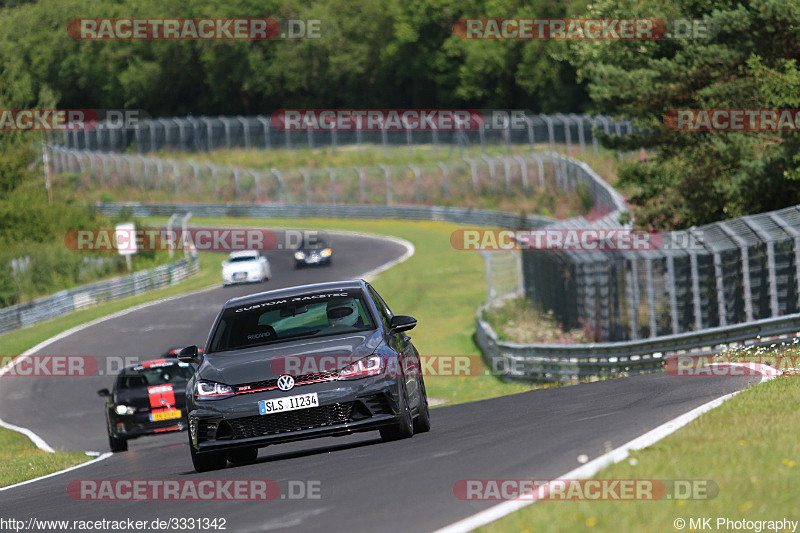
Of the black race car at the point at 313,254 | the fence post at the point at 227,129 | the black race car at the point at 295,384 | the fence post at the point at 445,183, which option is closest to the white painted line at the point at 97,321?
the black race car at the point at 313,254

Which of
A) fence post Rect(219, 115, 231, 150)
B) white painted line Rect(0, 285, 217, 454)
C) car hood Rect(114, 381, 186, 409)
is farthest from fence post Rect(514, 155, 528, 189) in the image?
car hood Rect(114, 381, 186, 409)

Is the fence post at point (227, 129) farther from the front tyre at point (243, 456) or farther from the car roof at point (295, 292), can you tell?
the front tyre at point (243, 456)

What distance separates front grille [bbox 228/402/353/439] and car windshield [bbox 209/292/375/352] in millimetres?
943

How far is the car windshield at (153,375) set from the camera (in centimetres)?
2014

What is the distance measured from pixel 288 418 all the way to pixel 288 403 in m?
0.13

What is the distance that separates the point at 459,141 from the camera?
229 ft

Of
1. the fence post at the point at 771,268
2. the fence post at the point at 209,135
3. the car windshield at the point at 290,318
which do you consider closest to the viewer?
the car windshield at the point at 290,318

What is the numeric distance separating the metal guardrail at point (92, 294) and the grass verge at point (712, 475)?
120 ft

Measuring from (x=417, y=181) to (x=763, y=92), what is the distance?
139 feet

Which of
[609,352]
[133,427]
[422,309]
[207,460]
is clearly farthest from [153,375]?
[422,309]

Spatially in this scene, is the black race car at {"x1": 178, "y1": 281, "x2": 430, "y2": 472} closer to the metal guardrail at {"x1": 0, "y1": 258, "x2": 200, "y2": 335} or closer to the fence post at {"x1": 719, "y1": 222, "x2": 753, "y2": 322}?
the fence post at {"x1": 719, "y1": 222, "x2": 753, "y2": 322}

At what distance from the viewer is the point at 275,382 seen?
34.3ft

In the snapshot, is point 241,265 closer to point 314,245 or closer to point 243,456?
point 314,245

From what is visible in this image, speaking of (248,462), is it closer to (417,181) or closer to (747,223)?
(747,223)
